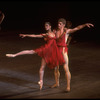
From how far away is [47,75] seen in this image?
37.1ft

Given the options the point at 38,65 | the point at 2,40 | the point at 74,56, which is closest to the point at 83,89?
the point at 38,65

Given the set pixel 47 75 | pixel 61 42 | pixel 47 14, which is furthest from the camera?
pixel 47 14

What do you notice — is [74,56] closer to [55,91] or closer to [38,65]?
[38,65]

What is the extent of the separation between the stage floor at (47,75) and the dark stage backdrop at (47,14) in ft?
14.2

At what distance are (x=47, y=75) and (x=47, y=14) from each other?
13.0 metres

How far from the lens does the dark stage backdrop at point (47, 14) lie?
21.5 m

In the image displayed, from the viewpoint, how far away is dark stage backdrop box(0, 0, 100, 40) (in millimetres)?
21502

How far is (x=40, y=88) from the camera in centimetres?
979

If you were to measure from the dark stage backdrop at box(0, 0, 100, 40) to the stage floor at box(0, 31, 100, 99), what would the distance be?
4.32m

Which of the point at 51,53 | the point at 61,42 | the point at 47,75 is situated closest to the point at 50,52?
the point at 51,53

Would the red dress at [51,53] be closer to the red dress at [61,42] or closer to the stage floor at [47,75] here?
the red dress at [61,42]

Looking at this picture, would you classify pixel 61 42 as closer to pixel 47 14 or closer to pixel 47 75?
pixel 47 75

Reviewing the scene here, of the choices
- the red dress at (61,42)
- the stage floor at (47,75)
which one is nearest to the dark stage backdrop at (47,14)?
the stage floor at (47,75)

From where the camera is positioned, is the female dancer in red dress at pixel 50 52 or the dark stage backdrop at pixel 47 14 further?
the dark stage backdrop at pixel 47 14
